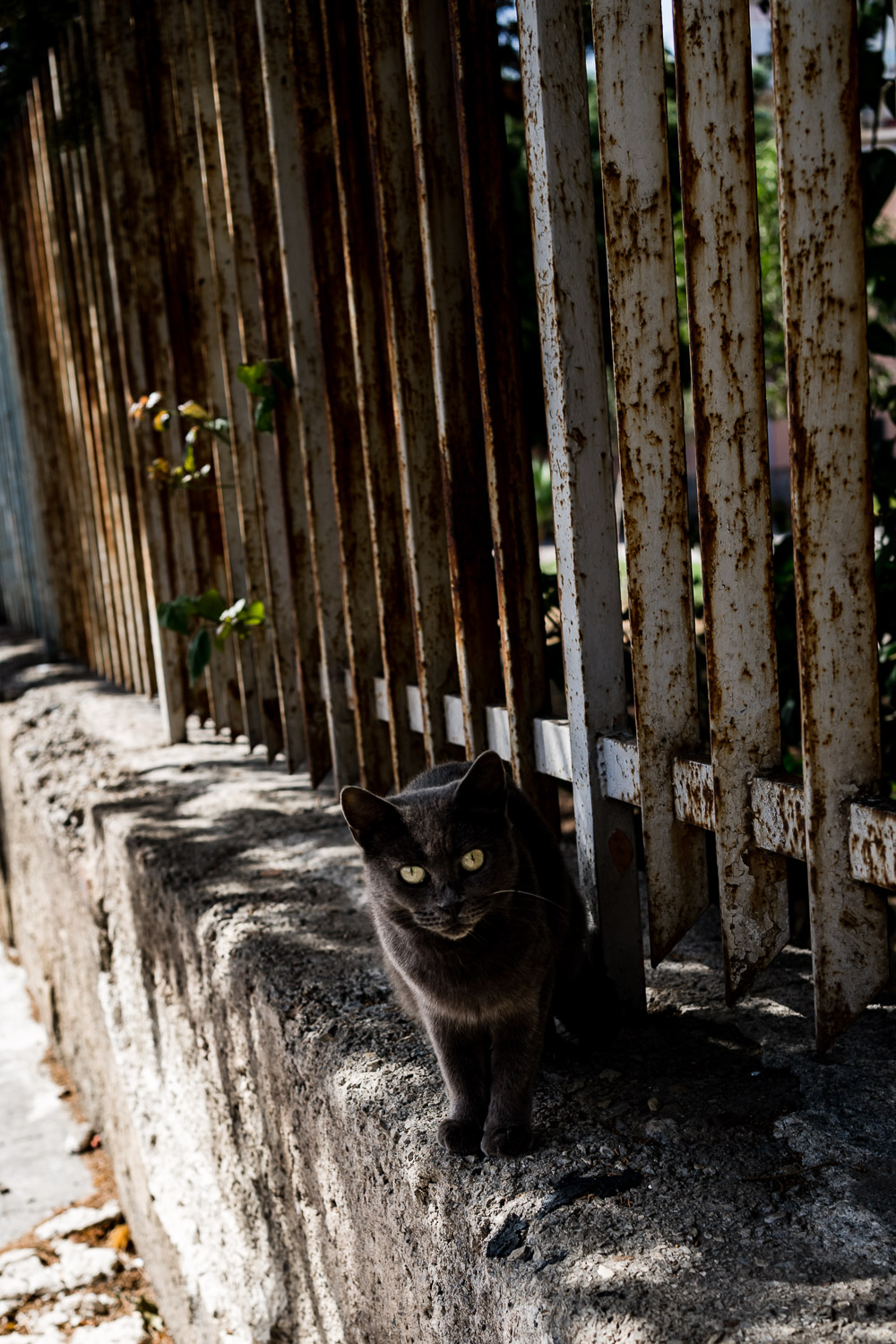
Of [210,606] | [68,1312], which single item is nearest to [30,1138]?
[68,1312]

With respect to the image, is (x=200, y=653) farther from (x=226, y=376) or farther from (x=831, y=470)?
(x=831, y=470)

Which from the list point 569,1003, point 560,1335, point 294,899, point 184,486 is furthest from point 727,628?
point 184,486

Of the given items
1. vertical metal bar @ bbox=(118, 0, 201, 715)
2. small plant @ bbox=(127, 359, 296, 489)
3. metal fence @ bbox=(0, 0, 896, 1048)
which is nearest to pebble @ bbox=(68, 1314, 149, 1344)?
metal fence @ bbox=(0, 0, 896, 1048)

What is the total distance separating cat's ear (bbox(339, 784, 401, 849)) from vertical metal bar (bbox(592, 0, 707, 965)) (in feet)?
1.41

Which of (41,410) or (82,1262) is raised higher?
(41,410)

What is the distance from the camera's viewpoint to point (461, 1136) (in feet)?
5.57

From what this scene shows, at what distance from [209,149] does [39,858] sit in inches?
120

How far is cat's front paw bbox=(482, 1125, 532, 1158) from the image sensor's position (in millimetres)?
1656

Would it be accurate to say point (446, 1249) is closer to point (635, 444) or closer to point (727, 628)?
point (727, 628)

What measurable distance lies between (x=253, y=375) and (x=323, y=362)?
1.08 feet

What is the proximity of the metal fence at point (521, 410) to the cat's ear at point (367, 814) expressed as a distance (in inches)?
15.9

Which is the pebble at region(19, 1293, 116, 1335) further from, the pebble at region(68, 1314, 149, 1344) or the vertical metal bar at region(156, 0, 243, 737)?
the vertical metal bar at region(156, 0, 243, 737)

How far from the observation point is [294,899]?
2797 millimetres

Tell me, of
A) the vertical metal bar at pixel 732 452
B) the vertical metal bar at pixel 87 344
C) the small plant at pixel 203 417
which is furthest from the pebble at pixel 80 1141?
the vertical metal bar at pixel 732 452
